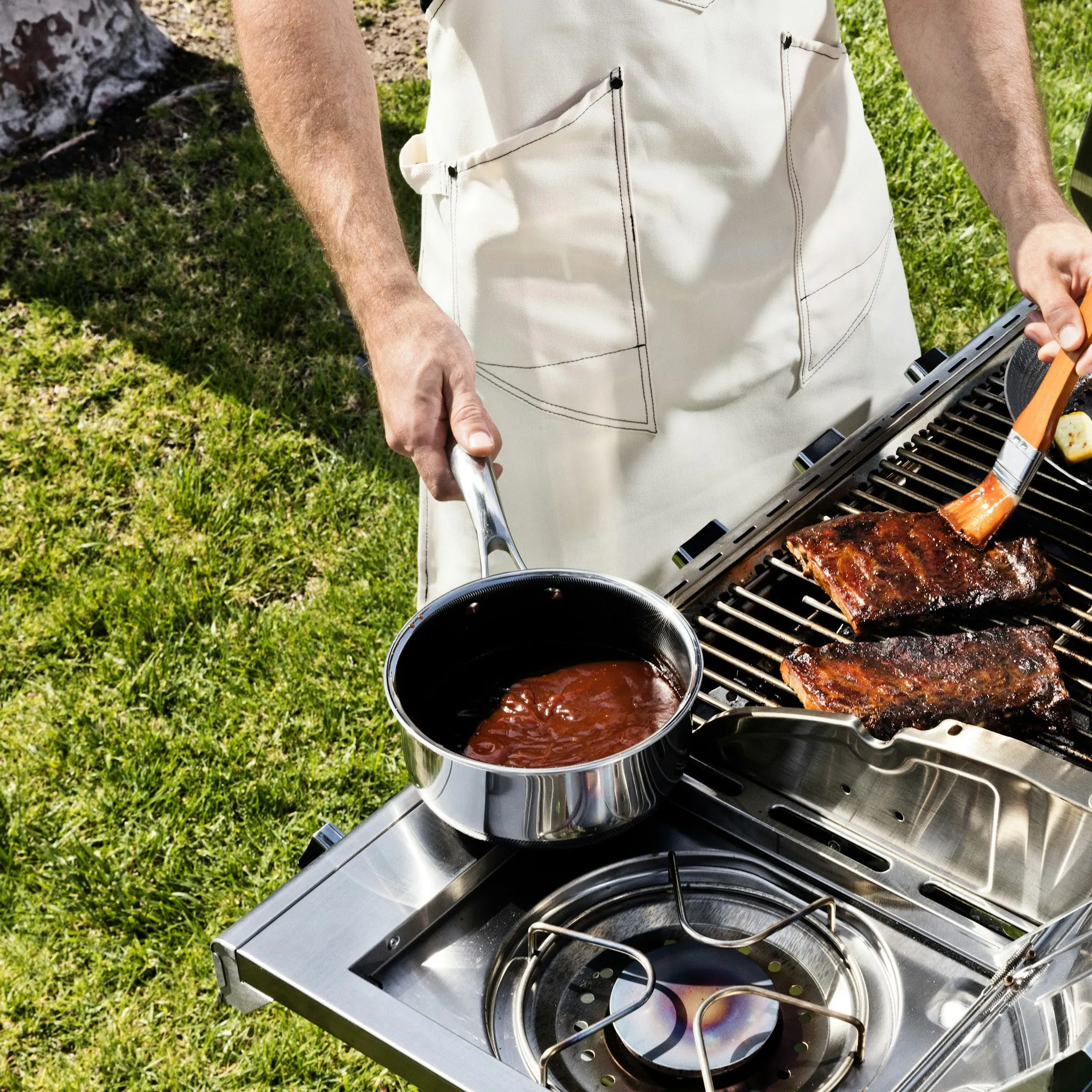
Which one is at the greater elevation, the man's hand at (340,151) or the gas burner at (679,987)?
the man's hand at (340,151)

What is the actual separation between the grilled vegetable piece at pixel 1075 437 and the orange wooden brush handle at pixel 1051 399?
229 millimetres

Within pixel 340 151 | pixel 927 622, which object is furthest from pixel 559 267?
pixel 927 622

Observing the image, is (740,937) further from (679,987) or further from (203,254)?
(203,254)

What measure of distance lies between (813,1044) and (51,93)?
680 centimetres

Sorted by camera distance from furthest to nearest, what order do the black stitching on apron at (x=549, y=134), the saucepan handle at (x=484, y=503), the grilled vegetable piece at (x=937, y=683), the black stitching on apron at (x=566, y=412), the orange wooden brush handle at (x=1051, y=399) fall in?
the black stitching on apron at (x=566, y=412) → the black stitching on apron at (x=549, y=134) → the orange wooden brush handle at (x=1051, y=399) → the grilled vegetable piece at (x=937, y=683) → the saucepan handle at (x=484, y=503)

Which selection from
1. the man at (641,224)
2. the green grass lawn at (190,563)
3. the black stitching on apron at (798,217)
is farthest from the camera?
the green grass lawn at (190,563)

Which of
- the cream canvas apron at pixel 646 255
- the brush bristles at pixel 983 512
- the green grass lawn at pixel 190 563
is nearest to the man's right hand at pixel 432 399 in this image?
the cream canvas apron at pixel 646 255

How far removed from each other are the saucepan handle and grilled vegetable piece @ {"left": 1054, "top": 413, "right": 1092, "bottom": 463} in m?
1.25

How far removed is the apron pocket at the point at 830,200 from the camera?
2.76 m

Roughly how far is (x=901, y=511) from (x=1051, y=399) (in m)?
0.34

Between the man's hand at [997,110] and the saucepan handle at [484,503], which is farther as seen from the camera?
the man's hand at [997,110]

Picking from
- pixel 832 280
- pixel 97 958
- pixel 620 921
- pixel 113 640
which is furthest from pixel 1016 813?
pixel 113 640

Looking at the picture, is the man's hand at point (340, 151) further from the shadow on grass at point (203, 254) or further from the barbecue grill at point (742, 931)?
the shadow on grass at point (203, 254)

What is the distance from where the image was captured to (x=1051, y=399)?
2150 millimetres
